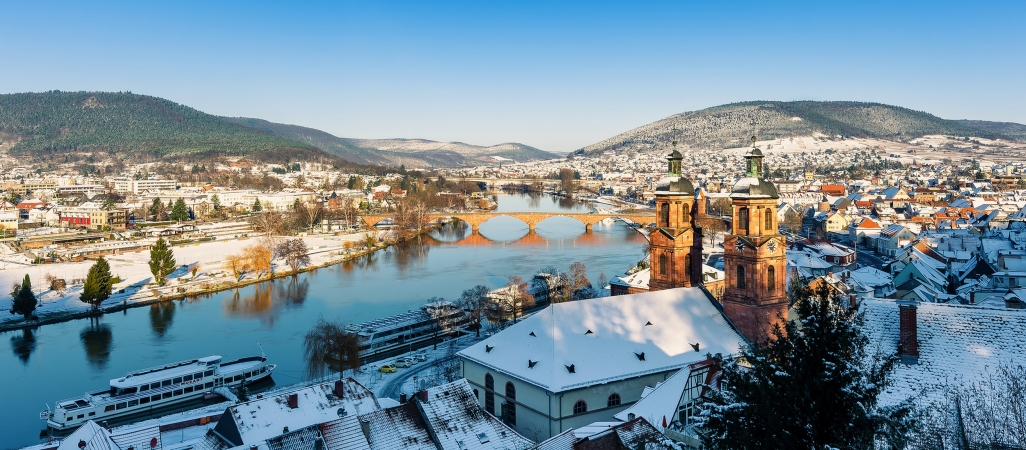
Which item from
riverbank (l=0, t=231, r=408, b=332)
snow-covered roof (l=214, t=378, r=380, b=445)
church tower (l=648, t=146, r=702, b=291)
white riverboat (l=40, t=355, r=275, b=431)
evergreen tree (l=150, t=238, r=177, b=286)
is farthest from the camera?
evergreen tree (l=150, t=238, r=177, b=286)

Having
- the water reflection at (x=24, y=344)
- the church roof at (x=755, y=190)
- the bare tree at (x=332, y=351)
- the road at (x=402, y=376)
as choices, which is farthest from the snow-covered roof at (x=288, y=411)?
the water reflection at (x=24, y=344)

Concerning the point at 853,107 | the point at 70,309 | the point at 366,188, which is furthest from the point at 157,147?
the point at 853,107

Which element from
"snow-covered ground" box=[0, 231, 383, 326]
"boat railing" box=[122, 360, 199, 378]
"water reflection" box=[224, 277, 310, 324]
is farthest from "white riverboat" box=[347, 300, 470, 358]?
"snow-covered ground" box=[0, 231, 383, 326]

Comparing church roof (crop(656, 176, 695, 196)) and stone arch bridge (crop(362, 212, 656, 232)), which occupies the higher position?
church roof (crop(656, 176, 695, 196))

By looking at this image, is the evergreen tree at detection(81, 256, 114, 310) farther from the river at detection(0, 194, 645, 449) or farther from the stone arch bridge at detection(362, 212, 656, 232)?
the stone arch bridge at detection(362, 212, 656, 232)

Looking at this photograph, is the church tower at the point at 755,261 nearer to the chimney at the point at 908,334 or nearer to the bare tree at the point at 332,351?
the chimney at the point at 908,334
